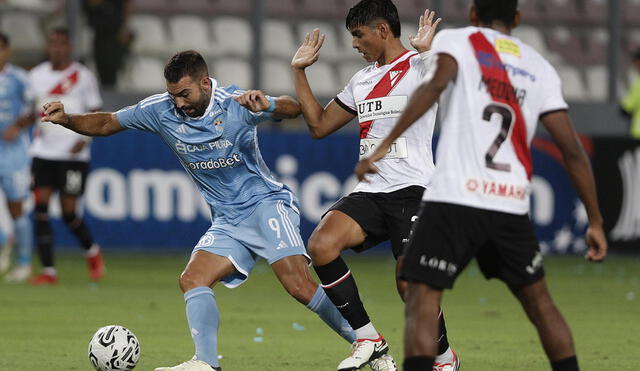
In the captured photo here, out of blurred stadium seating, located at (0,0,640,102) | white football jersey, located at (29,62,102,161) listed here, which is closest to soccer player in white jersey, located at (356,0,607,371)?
white football jersey, located at (29,62,102,161)

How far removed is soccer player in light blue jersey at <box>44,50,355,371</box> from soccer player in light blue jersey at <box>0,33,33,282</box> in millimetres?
6208

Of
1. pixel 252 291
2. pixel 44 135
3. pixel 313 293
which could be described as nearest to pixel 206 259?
pixel 313 293

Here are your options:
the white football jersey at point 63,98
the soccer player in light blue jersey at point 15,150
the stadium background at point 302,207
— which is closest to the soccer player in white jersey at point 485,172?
the stadium background at point 302,207

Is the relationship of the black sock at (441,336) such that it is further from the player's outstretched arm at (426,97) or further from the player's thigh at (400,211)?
the player's outstretched arm at (426,97)

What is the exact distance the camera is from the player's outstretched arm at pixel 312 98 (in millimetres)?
7203

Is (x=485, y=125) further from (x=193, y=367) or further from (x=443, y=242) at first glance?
(x=193, y=367)

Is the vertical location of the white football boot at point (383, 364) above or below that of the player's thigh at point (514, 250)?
below

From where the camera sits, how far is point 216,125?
718cm

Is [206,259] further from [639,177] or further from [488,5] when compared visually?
[639,177]

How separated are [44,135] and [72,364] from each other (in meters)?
5.85

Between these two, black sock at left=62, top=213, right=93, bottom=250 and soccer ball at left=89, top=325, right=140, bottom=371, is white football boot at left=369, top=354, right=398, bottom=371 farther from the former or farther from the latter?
black sock at left=62, top=213, right=93, bottom=250

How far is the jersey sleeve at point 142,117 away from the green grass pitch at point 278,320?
1.43 m

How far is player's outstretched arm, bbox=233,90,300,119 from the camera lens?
6688 millimetres

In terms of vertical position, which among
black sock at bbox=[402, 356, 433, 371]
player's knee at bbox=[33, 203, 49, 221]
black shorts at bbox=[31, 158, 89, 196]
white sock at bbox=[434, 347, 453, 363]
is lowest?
player's knee at bbox=[33, 203, 49, 221]
